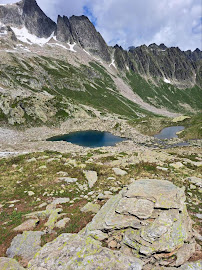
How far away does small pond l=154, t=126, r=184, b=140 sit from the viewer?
241 feet

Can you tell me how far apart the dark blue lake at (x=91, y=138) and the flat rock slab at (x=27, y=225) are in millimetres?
51364

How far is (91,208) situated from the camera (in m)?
14.8

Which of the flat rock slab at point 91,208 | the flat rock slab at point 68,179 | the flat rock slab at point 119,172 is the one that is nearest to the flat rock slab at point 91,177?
the flat rock slab at point 68,179

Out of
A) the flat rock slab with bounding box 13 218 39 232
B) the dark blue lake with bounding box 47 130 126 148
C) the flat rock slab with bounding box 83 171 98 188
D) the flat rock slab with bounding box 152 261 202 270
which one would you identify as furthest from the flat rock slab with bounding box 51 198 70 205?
the dark blue lake with bounding box 47 130 126 148

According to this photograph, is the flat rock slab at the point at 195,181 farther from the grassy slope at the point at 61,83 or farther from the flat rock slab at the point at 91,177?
the grassy slope at the point at 61,83

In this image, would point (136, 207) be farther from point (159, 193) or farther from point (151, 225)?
point (159, 193)

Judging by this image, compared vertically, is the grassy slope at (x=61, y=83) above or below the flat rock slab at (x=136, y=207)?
above

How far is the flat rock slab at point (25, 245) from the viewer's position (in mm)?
10156

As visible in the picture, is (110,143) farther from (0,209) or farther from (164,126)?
(0,209)

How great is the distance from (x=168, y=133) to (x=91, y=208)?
72.2 m

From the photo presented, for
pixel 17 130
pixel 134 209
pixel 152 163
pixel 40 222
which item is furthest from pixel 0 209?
pixel 17 130

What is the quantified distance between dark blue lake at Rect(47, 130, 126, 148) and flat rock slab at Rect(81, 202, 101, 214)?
49.3m

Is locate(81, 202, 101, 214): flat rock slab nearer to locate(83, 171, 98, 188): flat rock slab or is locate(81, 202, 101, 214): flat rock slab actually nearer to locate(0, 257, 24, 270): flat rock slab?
locate(83, 171, 98, 188): flat rock slab

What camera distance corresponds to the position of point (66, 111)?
95.0 metres
